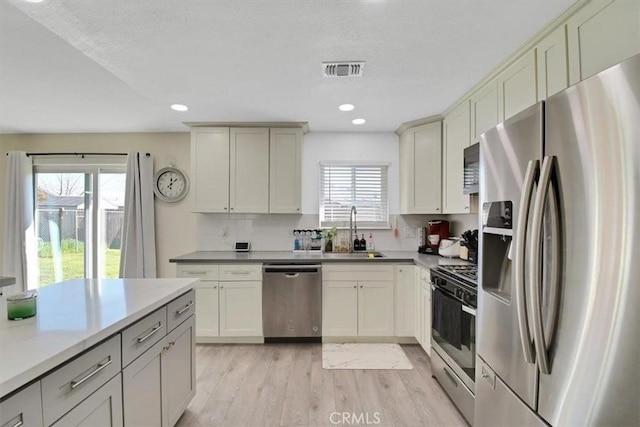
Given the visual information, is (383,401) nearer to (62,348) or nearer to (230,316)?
(230,316)

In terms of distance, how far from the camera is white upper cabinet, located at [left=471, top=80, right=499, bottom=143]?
226 cm

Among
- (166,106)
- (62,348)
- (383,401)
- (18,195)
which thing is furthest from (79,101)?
(383,401)

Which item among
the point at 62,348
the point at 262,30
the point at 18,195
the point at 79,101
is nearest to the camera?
the point at 62,348

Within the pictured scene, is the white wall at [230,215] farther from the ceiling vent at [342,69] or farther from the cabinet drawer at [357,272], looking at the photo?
the ceiling vent at [342,69]

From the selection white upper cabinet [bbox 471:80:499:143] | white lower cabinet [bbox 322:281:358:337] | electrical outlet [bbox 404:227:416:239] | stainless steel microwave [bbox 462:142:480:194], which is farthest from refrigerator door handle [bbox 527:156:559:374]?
electrical outlet [bbox 404:227:416:239]

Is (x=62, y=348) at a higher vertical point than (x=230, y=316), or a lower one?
higher

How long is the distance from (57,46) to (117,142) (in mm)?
2201

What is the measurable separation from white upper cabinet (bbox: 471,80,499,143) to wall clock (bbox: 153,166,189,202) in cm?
339

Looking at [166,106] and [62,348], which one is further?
[166,106]

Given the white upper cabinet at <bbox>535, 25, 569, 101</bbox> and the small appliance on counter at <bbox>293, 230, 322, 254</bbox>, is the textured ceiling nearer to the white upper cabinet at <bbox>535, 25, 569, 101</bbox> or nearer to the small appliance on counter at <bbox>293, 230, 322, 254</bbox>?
the white upper cabinet at <bbox>535, 25, 569, 101</bbox>

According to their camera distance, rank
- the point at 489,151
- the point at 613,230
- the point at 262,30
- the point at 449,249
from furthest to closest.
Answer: the point at 449,249 < the point at 262,30 < the point at 489,151 < the point at 613,230

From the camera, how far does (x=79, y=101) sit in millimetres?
2936

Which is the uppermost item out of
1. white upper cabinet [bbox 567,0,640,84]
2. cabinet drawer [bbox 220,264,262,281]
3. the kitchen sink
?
white upper cabinet [bbox 567,0,640,84]

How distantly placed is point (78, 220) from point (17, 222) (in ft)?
2.18
